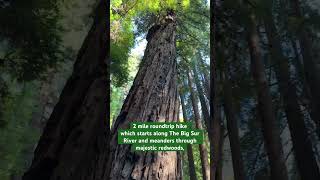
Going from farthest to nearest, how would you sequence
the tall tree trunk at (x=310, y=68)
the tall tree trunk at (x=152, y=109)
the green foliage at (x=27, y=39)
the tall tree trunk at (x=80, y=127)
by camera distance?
the tall tree trunk at (x=310, y=68)
the green foliage at (x=27, y=39)
the tall tree trunk at (x=152, y=109)
the tall tree trunk at (x=80, y=127)

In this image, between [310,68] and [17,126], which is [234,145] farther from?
[310,68]

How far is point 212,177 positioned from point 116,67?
8.07 metres

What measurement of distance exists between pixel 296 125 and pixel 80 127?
3.87 metres

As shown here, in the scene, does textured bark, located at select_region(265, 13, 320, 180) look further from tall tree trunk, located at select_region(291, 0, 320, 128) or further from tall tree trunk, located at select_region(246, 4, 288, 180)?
tall tree trunk, located at select_region(246, 4, 288, 180)

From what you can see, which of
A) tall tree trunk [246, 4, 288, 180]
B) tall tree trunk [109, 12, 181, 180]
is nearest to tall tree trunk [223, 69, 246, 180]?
tall tree trunk [246, 4, 288, 180]

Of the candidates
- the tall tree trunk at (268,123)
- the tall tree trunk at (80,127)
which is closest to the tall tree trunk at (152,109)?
the tall tree trunk at (80,127)

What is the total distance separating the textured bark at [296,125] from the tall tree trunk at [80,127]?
11.1ft

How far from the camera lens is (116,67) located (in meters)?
11.4

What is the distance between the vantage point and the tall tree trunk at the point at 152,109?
365cm

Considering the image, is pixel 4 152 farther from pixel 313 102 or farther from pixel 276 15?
pixel 276 15

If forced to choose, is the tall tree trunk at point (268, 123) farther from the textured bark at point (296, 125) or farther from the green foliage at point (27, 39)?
the green foliage at point (27, 39)

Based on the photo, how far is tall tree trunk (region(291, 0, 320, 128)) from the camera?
19.1 feet

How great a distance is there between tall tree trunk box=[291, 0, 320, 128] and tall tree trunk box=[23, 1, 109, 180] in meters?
3.96

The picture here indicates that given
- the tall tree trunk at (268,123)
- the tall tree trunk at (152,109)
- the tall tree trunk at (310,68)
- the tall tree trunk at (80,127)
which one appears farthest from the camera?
the tall tree trunk at (310,68)
